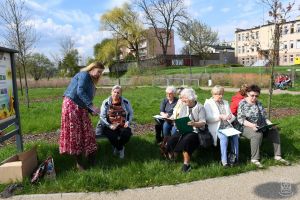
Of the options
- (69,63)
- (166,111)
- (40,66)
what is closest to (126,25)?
(69,63)

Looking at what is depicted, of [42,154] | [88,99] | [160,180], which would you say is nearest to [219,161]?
[160,180]

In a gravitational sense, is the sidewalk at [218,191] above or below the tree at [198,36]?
below

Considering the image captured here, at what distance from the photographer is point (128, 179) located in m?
5.13

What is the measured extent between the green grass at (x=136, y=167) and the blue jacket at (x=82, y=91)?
1.09 metres

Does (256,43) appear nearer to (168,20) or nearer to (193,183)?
(193,183)

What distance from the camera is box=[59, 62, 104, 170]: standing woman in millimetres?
5344

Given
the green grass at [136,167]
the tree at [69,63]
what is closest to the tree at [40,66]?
the tree at [69,63]

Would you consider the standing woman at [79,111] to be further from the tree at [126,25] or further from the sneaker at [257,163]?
the tree at [126,25]

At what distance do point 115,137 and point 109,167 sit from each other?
2.15 ft

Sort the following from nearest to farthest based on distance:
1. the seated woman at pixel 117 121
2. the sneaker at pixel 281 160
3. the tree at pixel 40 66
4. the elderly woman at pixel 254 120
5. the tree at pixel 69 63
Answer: the sneaker at pixel 281 160, the elderly woman at pixel 254 120, the seated woman at pixel 117 121, the tree at pixel 40 66, the tree at pixel 69 63

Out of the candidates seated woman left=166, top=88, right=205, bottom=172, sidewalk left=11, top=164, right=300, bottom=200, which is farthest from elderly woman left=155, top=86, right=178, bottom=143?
sidewalk left=11, top=164, right=300, bottom=200

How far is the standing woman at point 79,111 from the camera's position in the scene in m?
5.34

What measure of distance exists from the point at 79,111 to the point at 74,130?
1.00 ft

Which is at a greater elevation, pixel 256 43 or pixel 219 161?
pixel 256 43
